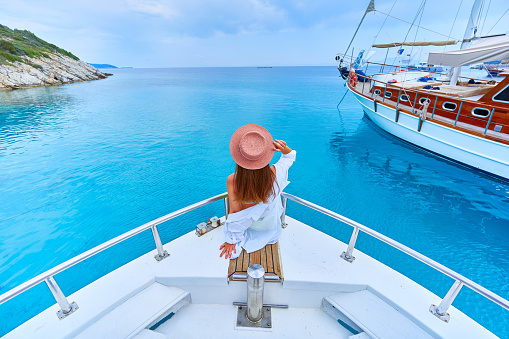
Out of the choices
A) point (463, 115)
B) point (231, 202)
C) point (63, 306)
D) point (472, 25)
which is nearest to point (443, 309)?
point (231, 202)

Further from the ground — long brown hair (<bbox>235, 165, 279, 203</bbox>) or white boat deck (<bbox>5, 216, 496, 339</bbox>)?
long brown hair (<bbox>235, 165, 279, 203</bbox>)

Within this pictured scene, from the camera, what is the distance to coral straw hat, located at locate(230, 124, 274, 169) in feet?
6.45

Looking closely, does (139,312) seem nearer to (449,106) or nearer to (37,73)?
(449,106)

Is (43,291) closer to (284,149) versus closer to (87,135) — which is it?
(284,149)

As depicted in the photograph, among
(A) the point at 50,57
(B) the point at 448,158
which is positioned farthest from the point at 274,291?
(A) the point at 50,57

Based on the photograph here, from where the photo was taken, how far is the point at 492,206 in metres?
7.49

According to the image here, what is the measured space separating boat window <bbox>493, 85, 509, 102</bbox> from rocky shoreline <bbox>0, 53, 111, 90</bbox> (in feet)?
189

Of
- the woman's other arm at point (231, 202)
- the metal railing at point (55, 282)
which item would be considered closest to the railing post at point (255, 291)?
the woman's other arm at point (231, 202)

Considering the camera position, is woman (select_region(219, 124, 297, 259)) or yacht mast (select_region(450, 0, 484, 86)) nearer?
woman (select_region(219, 124, 297, 259))

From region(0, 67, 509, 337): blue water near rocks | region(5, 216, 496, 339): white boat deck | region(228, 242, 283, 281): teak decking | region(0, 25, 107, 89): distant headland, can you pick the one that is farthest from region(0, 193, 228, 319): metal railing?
region(0, 25, 107, 89): distant headland

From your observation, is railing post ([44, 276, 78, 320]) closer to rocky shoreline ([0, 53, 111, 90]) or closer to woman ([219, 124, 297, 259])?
woman ([219, 124, 297, 259])

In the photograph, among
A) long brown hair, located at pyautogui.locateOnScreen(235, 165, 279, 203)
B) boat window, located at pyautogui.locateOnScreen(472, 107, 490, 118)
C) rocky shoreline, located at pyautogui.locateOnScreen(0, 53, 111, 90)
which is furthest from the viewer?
rocky shoreline, located at pyautogui.locateOnScreen(0, 53, 111, 90)

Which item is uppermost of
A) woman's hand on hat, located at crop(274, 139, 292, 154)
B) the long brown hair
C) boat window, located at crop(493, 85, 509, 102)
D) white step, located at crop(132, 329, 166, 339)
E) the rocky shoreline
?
the rocky shoreline

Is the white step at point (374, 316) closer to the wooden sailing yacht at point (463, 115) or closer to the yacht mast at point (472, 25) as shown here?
the wooden sailing yacht at point (463, 115)
